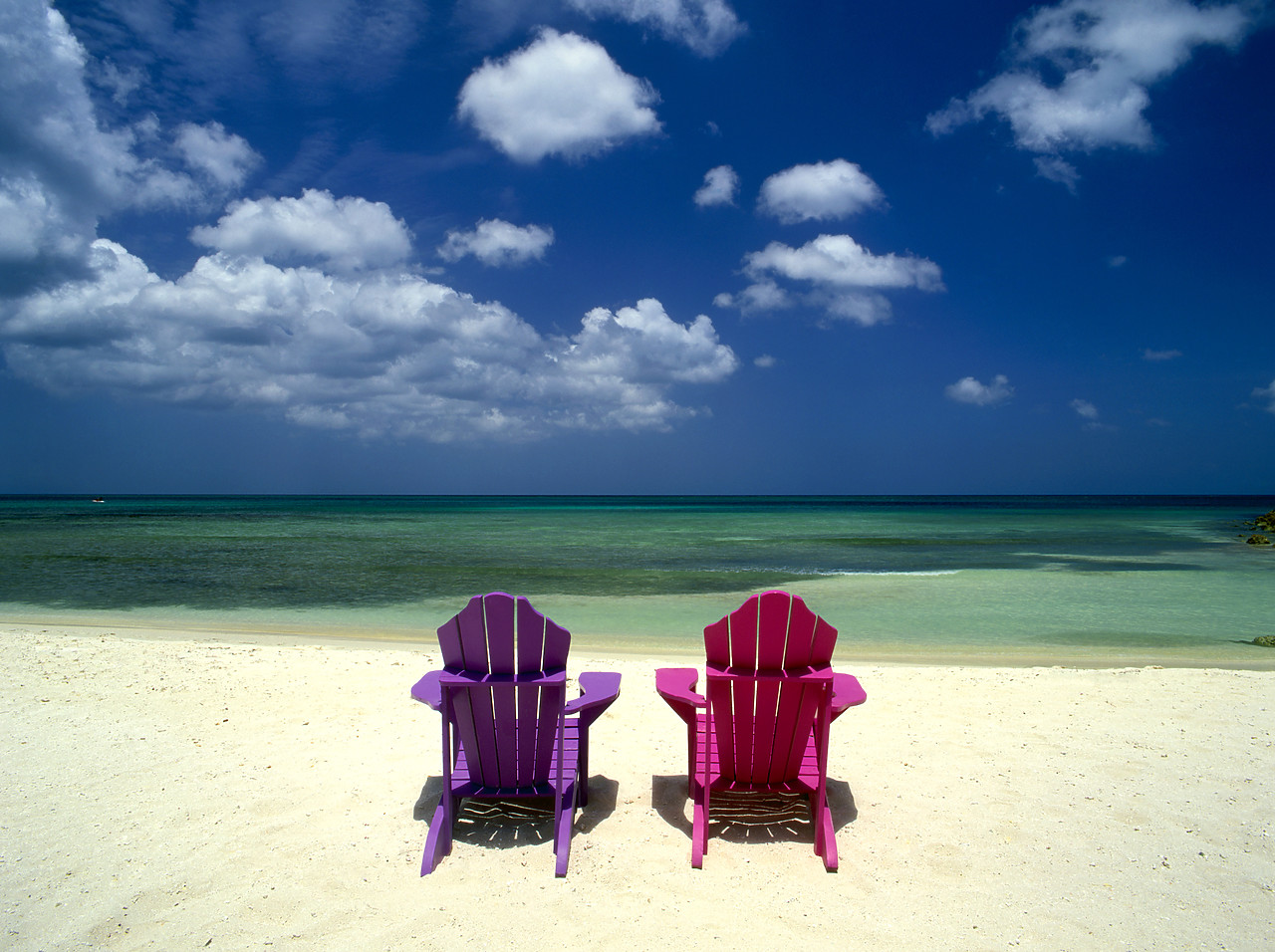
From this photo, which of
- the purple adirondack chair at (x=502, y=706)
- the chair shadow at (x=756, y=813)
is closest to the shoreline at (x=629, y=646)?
the chair shadow at (x=756, y=813)

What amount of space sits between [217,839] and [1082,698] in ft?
22.8

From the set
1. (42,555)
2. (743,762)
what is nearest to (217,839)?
(743,762)

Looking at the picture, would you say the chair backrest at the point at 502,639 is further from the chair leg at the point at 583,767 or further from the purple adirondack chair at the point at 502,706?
the chair leg at the point at 583,767

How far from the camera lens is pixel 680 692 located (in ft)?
12.5

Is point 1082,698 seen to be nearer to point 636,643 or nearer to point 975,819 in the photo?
point 975,819

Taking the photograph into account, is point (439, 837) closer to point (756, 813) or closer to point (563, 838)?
point (563, 838)

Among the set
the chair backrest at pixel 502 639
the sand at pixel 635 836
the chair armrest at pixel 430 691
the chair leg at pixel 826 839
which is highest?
the chair backrest at pixel 502 639

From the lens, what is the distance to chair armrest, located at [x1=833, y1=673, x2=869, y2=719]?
375 centimetres

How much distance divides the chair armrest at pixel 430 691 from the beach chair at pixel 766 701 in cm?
114

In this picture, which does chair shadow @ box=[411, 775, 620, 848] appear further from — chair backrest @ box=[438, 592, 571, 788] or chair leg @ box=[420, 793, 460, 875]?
chair backrest @ box=[438, 592, 571, 788]

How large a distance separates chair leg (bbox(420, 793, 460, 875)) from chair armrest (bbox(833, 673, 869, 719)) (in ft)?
A: 6.75

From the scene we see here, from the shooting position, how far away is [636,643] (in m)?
10.1

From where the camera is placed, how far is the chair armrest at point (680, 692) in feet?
12.3

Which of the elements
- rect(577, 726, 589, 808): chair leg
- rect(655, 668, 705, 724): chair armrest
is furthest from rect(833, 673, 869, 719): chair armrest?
rect(577, 726, 589, 808): chair leg
